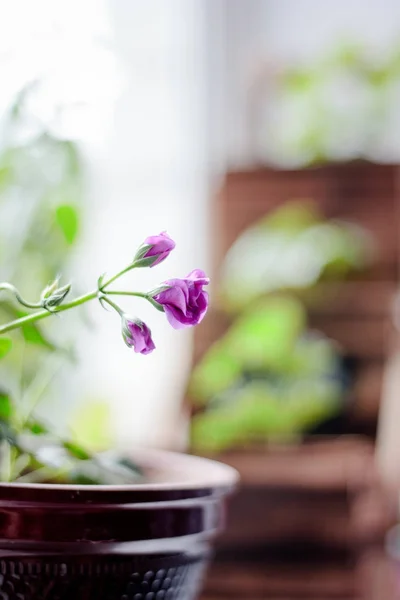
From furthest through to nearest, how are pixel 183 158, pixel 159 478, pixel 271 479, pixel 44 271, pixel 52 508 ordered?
pixel 183 158, pixel 271 479, pixel 44 271, pixel 159 478, pixel 52 508

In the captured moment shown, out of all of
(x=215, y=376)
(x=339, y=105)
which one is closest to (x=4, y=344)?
(x=215, y=376)

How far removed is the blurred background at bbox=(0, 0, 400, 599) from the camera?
70cm

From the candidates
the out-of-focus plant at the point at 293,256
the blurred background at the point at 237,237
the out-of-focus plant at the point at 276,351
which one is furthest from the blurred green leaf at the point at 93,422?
the out-of-focus plant at the point at 293,256

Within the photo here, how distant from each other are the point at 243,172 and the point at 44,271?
0.79m

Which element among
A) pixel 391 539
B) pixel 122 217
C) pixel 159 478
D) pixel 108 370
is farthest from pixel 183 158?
pixel 159 478

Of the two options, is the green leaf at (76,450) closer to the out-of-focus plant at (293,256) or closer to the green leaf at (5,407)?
the green leaf at (5,407)

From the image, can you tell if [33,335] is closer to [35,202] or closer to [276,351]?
[35,202]

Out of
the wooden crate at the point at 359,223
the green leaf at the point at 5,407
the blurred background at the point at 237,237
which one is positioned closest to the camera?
the green leaf at the point at 5,407

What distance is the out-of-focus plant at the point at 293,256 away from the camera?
1.22 meters

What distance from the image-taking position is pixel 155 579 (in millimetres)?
429

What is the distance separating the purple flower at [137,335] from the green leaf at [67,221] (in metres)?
0.21

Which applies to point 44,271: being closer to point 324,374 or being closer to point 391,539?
point 324,374

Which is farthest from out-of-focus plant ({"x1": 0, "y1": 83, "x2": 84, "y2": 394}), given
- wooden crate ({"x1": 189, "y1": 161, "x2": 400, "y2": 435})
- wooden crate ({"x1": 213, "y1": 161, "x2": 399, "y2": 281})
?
wooden crate ({"x1": 213, "y1": 161, "x2": 399, "y2": 281})

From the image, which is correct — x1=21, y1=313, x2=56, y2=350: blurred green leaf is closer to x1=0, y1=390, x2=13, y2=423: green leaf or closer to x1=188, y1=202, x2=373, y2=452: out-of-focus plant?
A: x1=0, y1=390, x2=13, y2=423: green leaf
